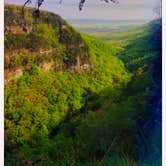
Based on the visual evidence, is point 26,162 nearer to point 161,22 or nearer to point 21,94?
point 21,94

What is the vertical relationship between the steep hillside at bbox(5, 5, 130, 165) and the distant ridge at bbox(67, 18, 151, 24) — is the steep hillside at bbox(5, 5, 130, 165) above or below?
below

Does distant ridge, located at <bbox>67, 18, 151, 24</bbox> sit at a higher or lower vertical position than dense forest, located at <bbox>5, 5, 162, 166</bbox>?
higher

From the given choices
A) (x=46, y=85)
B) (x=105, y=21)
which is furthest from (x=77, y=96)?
(x=105, y=21)

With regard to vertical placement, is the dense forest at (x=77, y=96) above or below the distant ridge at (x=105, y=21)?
below

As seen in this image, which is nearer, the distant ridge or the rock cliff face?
the rock cliff face

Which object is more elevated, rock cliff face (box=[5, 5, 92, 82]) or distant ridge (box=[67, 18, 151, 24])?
distant ridge (box=[67, 18, 151, 24])

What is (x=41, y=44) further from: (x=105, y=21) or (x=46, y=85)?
(x=105, y=21)

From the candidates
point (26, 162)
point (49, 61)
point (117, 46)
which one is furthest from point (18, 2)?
point (26, 162)

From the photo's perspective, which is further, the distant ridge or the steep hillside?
the distant ridge
